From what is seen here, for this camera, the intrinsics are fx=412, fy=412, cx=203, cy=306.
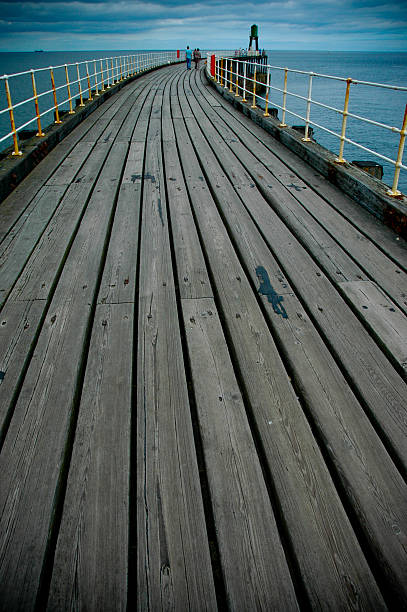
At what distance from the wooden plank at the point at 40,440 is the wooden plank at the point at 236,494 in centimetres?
53

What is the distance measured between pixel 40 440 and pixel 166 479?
511 mm

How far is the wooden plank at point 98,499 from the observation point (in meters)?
A: 1.14

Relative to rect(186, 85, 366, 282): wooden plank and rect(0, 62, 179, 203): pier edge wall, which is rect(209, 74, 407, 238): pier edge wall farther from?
rect(0, 62, 179, 203): pier edge wall

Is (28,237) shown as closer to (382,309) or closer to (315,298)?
(315,298)

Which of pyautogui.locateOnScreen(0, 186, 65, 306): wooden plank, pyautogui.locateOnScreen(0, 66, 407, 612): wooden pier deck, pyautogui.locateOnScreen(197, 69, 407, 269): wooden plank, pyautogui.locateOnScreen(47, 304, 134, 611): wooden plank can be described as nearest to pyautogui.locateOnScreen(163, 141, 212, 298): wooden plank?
pyautogui.locateOnScreen(0, 66, 407, 612): wooden pier deck

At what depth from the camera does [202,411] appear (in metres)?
1.67

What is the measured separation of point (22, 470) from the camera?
1441mm

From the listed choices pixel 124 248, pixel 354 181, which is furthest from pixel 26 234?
pixel 354 181

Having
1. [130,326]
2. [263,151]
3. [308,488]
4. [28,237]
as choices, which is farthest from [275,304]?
[263,151]

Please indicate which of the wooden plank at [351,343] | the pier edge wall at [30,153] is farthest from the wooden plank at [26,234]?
the wooden plank at [351,343]

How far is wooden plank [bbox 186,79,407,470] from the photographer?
1.66 m

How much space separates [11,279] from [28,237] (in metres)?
0.64

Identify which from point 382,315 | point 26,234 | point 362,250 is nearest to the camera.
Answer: point 382,315

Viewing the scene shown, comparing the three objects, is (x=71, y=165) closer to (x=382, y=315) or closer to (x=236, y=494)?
(x=382, y=315)
